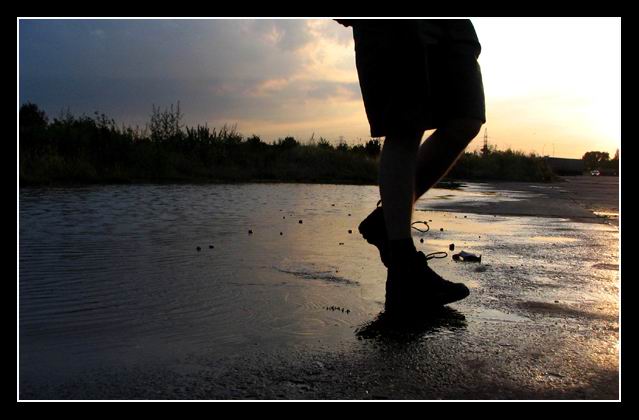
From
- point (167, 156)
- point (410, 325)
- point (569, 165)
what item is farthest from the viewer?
point (569, 165)

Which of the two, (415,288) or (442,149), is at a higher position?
(442,149)

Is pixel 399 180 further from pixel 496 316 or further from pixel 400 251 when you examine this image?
pixel 496 316

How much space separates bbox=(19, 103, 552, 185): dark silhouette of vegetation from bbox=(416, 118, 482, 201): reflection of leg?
880 cm

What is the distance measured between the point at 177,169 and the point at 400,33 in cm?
1292

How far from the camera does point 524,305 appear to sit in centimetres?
260

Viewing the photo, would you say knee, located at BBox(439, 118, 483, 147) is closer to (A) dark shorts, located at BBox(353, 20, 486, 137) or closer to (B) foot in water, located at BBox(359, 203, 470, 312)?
(A) dark shorts, located at BBox(353, 20, 486, 137)

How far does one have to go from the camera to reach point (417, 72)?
2520 millimetres

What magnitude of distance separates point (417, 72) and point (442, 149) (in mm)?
442

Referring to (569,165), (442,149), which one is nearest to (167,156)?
(442,149)

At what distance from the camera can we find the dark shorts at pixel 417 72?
252 cm

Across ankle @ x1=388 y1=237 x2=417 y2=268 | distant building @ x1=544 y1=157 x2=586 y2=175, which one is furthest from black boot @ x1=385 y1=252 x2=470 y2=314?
distant building @ x1=544 y1=157 x2=586 y2=175

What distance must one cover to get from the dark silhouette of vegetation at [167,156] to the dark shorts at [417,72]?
887cm
